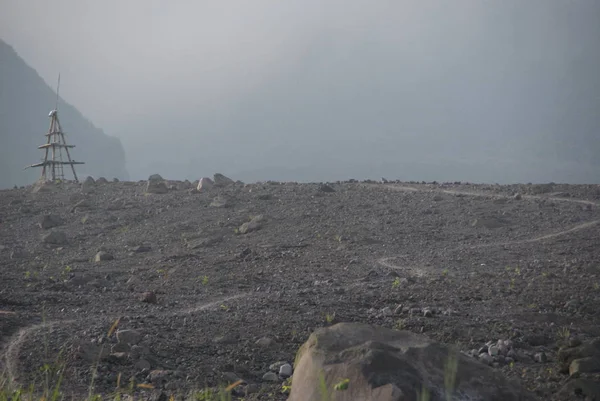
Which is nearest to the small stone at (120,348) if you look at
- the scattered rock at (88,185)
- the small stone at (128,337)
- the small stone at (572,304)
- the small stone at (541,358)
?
the small stone at (128,337)

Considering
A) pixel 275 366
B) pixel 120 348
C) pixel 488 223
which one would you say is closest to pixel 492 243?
pixel 488 223

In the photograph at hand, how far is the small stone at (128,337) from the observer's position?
272 inches

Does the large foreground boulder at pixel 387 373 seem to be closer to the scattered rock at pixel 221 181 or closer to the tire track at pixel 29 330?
the tire track at pixel 29 330

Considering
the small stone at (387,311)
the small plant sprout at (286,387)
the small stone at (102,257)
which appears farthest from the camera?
the small stone at (102,257)

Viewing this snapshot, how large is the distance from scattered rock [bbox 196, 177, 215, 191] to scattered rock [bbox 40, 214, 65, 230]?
4518 mm

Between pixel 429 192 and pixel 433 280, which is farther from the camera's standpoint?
pixel 429 192

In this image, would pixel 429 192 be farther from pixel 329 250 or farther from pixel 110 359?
pixel 110 359

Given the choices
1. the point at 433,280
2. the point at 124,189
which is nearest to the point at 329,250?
the point at 433,280

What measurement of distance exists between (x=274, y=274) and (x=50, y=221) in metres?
8.83

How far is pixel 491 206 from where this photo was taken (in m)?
17.3

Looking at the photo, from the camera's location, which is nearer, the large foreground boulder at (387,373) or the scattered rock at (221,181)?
the large foreground boulder at (387,373)

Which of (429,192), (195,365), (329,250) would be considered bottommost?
(195,365)

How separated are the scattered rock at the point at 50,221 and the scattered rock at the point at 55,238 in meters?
1.71

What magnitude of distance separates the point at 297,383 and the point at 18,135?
73.9 meters
